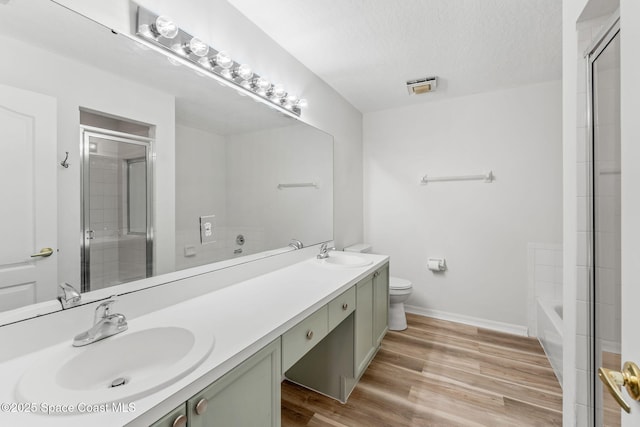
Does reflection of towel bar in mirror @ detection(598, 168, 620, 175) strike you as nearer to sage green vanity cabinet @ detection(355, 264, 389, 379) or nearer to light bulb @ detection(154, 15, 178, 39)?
sage green vanity cabinet @ detection(355, 264, 389, 379)

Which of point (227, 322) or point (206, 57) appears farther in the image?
point (206, 57)

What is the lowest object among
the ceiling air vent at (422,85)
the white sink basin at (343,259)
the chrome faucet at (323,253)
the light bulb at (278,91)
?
the white sink basin at (343,259)

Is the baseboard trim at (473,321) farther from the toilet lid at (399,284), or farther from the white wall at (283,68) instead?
the white wall at (283,68)

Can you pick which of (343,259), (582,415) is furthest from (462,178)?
(582,415)

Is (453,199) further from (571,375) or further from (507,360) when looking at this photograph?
(571,375)

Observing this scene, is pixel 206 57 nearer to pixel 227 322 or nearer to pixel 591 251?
pixel 227 322

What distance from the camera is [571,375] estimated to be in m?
1.08

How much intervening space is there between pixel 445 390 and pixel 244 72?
2.37 m

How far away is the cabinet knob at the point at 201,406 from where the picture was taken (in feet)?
2.39

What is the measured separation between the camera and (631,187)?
517mm

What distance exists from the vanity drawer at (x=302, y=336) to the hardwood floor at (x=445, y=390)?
25.9 inches

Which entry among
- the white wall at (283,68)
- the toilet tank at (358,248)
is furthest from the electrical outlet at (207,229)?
the toilet tank at (358,248)

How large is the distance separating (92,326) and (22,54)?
0.90 m

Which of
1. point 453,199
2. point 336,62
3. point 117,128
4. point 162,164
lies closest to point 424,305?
point 453,199
